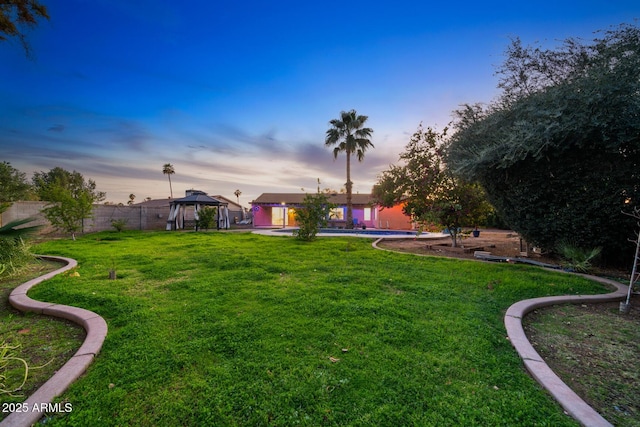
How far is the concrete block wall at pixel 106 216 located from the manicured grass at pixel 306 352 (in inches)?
465

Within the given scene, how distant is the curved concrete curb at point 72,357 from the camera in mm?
1559

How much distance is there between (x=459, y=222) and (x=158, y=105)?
43.4ft

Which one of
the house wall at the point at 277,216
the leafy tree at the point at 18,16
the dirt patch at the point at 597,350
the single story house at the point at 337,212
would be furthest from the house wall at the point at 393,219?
the leafy tree at the point at 18,16

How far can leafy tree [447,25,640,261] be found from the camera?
4.62m

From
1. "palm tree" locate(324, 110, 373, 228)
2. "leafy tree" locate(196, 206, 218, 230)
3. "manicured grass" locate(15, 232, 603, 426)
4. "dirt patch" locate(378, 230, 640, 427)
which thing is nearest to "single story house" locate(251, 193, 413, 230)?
"palm tree" locate(324, 110, 373, 228)

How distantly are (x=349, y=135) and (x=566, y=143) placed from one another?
1525 centimetres

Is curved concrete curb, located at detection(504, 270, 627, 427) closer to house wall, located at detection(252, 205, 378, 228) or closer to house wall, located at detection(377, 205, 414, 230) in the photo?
house wall, located at detection(377, 205, 414, 230)

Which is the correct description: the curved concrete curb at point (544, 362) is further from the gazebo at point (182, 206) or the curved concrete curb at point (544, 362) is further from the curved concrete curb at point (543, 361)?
the gazebo at point (182, 206)

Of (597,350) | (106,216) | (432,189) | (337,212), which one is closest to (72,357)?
(597,350)

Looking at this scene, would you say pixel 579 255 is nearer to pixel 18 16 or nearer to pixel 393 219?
pixel 18 16

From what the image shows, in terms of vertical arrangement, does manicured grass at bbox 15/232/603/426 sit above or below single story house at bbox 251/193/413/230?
below

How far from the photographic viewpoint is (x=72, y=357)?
2.18 meters

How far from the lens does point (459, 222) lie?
28.2 ft

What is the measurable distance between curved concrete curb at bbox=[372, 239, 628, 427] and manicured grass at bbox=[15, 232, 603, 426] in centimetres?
8
